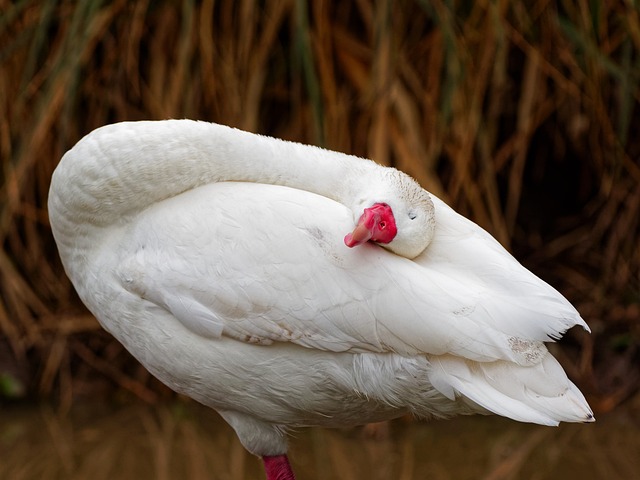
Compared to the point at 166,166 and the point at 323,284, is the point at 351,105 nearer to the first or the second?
Result: the point at 166,166

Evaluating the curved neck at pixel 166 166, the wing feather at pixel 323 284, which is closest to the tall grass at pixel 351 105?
the curved neck at pixel 166 166

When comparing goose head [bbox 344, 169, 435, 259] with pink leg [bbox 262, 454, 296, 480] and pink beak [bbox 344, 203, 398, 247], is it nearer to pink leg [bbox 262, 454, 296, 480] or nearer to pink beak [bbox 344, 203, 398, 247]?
pink beak [bbox 344, 203, 398, 247]

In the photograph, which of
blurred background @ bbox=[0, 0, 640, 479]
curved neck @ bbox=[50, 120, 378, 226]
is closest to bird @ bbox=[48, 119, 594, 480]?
curved neck @ bbox=[50, 120, 378, 226]

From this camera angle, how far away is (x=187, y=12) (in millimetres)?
4098

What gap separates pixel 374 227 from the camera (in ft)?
7.97

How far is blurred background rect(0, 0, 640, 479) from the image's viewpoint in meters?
4.09

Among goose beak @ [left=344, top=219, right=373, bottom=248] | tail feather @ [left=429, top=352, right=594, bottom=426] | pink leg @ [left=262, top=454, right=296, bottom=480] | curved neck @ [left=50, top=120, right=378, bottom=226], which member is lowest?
pink leg @ [left=262, top=454, right=296, bottom=480]

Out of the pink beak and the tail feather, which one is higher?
the pink beak

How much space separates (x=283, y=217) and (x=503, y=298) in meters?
0.55

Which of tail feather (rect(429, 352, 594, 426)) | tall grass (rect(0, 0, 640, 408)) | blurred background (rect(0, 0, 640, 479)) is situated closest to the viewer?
tail feather (rect(429, 352, 594, 426))

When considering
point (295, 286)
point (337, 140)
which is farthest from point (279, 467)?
point (337, 140)

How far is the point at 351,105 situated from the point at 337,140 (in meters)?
0.22

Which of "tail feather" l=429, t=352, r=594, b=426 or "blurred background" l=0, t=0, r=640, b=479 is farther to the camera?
"blurred background" l=0, t=0, r=640, b=479

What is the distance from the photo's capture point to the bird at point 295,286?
8.00ft
